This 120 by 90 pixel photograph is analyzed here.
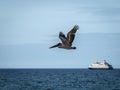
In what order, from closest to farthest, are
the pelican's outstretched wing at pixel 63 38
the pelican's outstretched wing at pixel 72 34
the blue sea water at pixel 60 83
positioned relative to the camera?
1. the pelican's outstretched wing at pixel 72 34
2. the pelican's outstretched wing at pixel 63 38
3. the blue sea water at pixel 60 83

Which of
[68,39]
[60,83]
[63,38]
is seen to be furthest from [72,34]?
[60,83]

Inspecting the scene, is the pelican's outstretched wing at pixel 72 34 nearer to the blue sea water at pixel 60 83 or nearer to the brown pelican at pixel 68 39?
the brown pelican at pixel 68 39

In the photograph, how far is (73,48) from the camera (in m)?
23.5

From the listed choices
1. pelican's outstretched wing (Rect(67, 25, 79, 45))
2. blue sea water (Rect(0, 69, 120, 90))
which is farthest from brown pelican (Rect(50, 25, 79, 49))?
blue sea water (Rect(0, 69, 120, 90))

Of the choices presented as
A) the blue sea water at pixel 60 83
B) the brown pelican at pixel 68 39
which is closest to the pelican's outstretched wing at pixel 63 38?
the brown pelican at pixel 68 39

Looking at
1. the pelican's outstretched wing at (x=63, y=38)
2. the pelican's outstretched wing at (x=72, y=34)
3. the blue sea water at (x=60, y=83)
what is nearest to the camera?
the pelican's outstretched wing at (x=72, y=34)

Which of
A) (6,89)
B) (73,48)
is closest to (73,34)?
(73,48)

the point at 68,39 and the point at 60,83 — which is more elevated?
the point at 60,83

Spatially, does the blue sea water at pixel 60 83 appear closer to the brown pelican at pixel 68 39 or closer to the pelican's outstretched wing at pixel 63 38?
the pelican's outstretched wing at pixel 63 38

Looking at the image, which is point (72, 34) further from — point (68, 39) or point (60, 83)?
point (60, 83)

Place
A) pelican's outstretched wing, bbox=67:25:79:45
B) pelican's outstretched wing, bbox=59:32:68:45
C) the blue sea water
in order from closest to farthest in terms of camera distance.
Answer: pelican's outstretched wing, bbox=67:25:79:45 → pelican's outstretched wing, bbox=59:32:68:45 → the blue sea water

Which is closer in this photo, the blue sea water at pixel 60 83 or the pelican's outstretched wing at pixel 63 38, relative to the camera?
the pelican's outstretched wing at pixel 63 38

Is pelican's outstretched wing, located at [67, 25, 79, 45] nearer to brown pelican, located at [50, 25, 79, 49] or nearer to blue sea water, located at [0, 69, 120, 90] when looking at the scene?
brown pelican, located at [50, 25, 79, 49]

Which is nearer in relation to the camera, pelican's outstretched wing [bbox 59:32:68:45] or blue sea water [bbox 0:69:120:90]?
pelican's outstretched wing [bbox 59:32:68:45]
